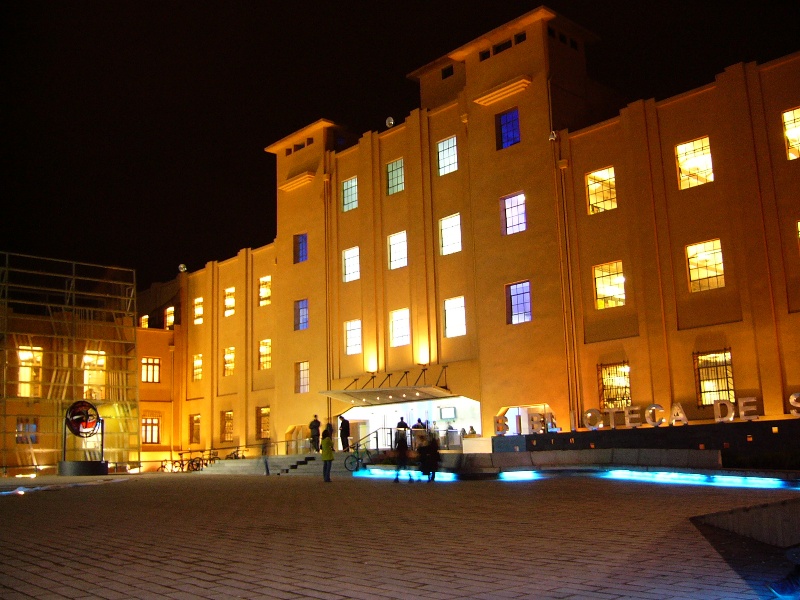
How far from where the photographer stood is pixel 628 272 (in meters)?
25.9

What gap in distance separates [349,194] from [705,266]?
1715 centimetres

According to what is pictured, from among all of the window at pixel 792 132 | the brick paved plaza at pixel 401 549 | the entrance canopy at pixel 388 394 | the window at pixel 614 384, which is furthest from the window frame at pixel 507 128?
the brick paved plaza at pixel 401 549

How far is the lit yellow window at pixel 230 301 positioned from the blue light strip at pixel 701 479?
92.7 feet

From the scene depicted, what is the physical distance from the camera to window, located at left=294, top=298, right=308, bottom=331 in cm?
3803

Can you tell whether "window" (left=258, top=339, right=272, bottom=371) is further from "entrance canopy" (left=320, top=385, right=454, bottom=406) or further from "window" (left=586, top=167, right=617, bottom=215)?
"window" (left=586, top=167, right=617, bottom=215)

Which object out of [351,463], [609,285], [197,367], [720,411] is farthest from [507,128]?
[197,367]

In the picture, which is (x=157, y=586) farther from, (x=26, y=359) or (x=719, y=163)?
(x=26, y=359)

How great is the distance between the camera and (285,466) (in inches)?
1240

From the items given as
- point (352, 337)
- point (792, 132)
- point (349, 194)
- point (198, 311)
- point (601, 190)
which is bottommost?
point (352, 337)

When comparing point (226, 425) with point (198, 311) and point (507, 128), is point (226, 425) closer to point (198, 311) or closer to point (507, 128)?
point (198, 311)

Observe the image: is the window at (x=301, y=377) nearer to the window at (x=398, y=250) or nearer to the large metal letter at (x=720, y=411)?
the window at (x=398, y=250)

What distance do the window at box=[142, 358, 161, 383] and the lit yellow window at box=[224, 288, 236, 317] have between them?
534cm

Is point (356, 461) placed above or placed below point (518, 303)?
below

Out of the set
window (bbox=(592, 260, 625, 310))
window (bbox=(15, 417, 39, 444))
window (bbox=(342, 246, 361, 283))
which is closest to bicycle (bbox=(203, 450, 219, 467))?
window (bbox=(15, 417, 39, 444))
